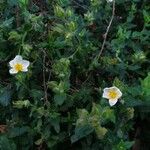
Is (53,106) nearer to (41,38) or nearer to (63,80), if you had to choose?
(63,80)

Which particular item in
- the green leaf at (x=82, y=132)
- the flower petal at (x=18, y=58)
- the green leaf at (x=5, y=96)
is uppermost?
the flower petal at (x=18, y=58)

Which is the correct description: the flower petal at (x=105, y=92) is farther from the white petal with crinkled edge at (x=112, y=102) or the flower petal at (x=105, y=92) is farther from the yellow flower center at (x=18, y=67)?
the yellow flower center at (x=18, y=67)

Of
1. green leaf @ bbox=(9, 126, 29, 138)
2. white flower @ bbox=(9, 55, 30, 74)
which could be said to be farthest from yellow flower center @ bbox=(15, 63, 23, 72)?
green leaf @ bbox=(9, 126, 29, 138)

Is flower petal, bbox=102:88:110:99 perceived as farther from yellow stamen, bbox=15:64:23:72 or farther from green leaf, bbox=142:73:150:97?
yellow stamen, bbox=15:64:23:72

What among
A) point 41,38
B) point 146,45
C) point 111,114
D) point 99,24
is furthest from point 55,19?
point 111,114

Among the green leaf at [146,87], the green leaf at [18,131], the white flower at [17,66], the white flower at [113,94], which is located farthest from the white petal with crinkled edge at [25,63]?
the green leaf at [146,87]

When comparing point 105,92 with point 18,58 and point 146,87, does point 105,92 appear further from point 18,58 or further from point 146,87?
point 18,58
